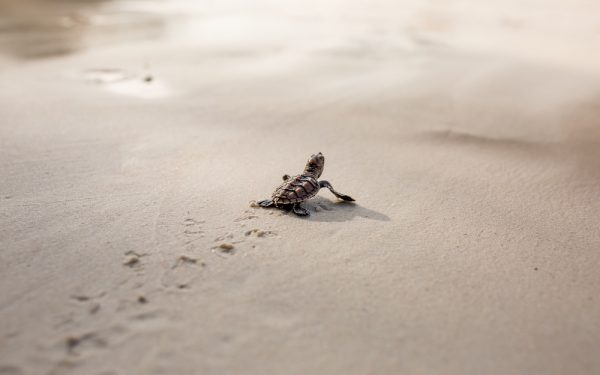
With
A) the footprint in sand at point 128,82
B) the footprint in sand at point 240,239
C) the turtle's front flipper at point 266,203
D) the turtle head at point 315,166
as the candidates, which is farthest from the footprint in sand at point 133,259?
the footprint in sand at point 128,82

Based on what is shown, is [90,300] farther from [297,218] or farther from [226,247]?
[297,218]

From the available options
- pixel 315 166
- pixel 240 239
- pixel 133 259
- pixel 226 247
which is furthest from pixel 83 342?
pixel 315 166

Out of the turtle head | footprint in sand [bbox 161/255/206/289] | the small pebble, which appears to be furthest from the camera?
the turtle head

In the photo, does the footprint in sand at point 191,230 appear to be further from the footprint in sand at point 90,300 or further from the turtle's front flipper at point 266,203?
the footprint in sand at point 90,300

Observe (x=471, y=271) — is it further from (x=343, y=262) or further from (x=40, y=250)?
(x=40, y=250)

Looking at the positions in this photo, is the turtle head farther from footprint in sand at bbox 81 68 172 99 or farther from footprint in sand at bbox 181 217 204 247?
footprint in sand at bbox 81 68 172 99

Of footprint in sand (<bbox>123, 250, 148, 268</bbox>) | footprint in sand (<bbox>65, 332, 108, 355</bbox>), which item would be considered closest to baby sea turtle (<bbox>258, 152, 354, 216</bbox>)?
footprint in sand (<bbox>123, 250, 148, 268</bbox>)

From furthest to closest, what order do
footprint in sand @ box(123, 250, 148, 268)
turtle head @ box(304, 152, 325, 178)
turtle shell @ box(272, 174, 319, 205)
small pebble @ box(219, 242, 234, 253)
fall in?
turtle head @ box(304, 152, 325, 178)
turtle shell @ box(272, 174, 319, 205)
small pebble @ box(219, 242, 234, 253)
footprint in sand @ box(123, 250, 148, 268)
